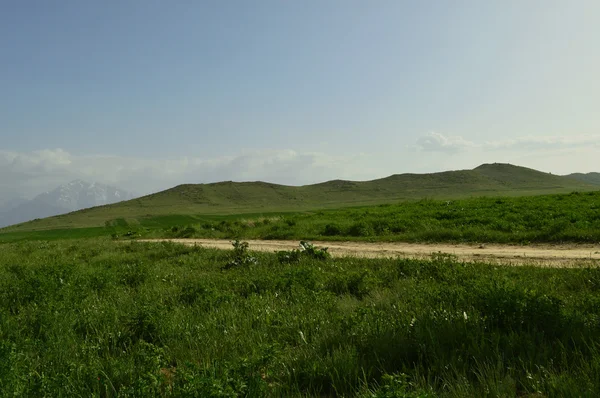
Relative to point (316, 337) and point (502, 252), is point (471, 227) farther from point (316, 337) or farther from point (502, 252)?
point (316, 337)

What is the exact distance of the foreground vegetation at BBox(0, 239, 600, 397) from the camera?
3.85 metres

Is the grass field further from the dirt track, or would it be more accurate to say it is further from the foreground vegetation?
the foreground vegetation

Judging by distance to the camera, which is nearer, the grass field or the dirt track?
the dirt track

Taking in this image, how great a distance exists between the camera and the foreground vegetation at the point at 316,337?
3854mm

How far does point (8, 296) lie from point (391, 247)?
13.7 meters

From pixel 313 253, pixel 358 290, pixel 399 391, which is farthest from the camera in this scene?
pixel 313 253

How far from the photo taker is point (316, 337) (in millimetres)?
5227

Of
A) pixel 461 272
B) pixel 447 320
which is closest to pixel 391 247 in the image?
pixel 461 272

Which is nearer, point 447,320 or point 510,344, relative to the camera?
point 510,344

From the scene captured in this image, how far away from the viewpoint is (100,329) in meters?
6.68

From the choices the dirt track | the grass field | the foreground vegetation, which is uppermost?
the grass field

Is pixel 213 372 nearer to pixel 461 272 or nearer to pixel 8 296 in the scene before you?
pixel 461 272

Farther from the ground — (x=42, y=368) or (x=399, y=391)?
(x=399, y=391)

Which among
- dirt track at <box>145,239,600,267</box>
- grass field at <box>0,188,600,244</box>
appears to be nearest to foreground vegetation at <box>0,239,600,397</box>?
dirt track at <box>145,239,600,267</box>
